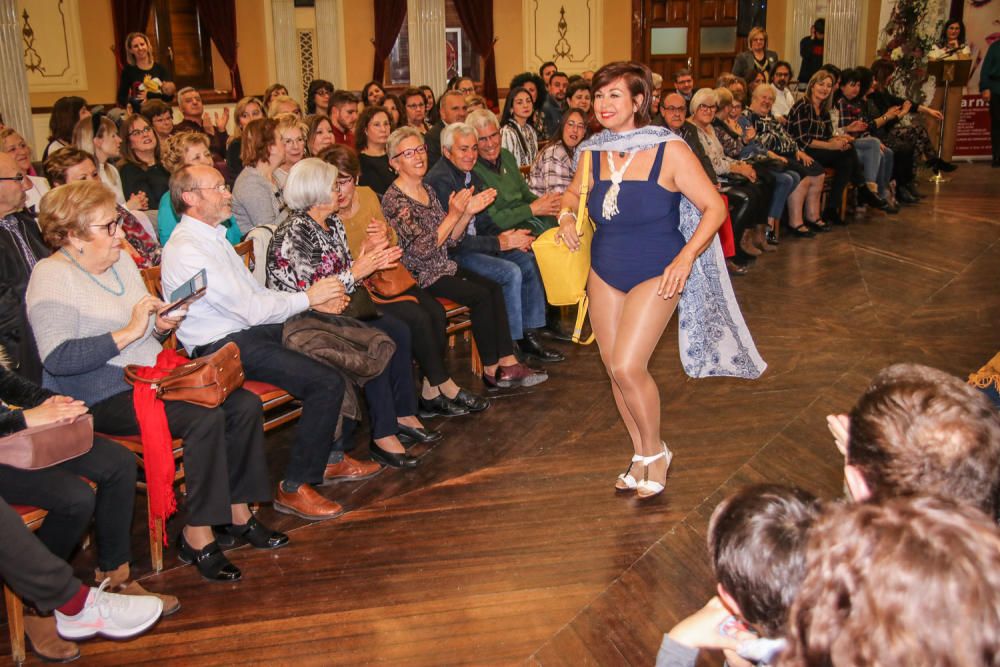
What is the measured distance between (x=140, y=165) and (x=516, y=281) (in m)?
2.32

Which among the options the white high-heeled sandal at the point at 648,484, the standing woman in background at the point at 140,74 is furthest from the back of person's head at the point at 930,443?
the standing woman in background at the point at 140,74

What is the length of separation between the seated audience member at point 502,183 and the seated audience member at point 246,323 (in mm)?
1891

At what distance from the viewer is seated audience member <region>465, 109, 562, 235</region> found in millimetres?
5461

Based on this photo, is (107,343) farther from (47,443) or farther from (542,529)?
(542,529)

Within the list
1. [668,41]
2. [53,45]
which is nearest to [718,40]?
[668,41]

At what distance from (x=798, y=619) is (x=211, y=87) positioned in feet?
39.1

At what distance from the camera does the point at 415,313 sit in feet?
14.9

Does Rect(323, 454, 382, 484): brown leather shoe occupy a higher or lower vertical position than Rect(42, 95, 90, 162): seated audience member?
lower

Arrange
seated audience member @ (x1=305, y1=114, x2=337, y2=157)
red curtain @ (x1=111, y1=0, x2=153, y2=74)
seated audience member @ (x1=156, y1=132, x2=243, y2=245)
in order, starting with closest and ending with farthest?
1. seated audience member @ (x1=156, y1=132, x2=243, y2=245)
2. seated audience member @ (x1=305, y1=114, x2=337, y2=157)
3. red curtain @ (x1=111, y1=0, x2=153, y2=74)

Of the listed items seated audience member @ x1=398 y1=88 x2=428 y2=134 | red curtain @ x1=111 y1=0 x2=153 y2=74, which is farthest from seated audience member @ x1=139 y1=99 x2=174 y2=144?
red curtain @ x1=111 y1=0 x2=153 y2=74

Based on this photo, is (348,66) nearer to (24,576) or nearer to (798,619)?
(24,576)

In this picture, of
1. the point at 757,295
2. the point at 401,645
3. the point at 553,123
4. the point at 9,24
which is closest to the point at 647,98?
the point at 401,645

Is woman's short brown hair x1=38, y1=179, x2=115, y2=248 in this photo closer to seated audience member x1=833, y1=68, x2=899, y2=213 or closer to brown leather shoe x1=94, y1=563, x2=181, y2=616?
brown leather shoe x1=94, y1=563, x2=181, y2=616

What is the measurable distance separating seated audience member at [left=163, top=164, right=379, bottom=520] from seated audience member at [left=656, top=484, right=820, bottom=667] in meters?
2.35
